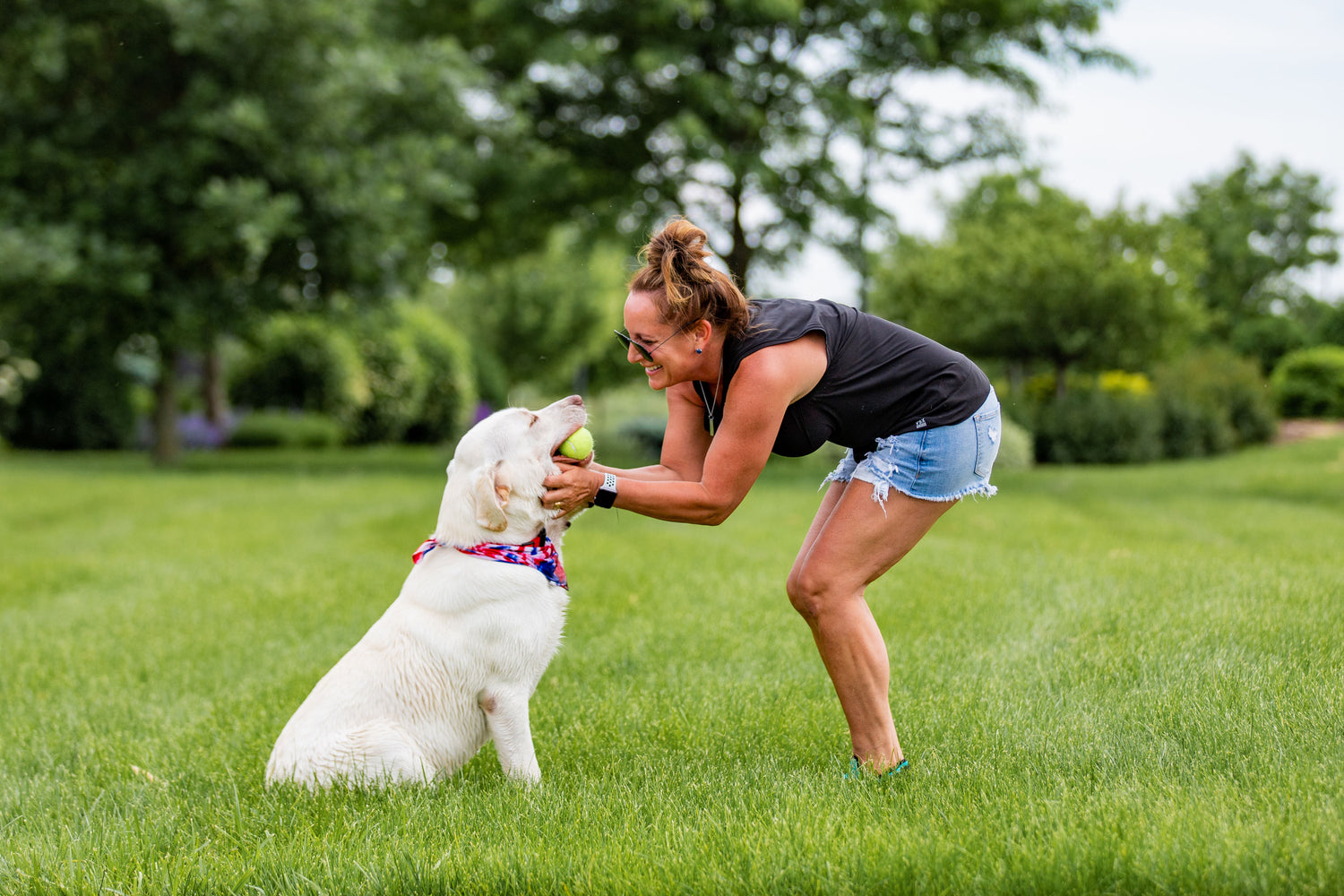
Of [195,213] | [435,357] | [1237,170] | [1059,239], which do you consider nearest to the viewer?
[195,213]

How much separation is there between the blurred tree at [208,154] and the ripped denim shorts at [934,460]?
13158 mm

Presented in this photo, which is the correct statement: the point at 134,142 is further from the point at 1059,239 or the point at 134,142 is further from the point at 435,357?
the point at 1059,239

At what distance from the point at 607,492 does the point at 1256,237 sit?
34.8m

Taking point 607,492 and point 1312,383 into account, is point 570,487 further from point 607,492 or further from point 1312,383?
point 1312,383

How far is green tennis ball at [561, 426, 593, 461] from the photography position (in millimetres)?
3703

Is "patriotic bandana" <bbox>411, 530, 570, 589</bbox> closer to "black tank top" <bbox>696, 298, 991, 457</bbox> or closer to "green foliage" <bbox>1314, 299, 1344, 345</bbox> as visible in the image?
"black tank top" <bbox>696, 298, 991, 457</bbox>

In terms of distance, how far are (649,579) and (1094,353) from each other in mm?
16875

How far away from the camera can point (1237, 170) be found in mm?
33812

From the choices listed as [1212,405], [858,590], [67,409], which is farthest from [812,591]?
[67,409]

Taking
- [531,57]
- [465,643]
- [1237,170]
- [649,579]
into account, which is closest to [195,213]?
[531,57]

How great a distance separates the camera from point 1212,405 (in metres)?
23.1

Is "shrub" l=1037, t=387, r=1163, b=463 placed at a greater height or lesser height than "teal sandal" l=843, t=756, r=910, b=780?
greater

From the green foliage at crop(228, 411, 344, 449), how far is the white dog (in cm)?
2281

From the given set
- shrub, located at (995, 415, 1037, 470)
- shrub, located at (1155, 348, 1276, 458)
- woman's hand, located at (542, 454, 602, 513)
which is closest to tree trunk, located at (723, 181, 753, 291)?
shrub, located at (995, 415, 1037, 470)
